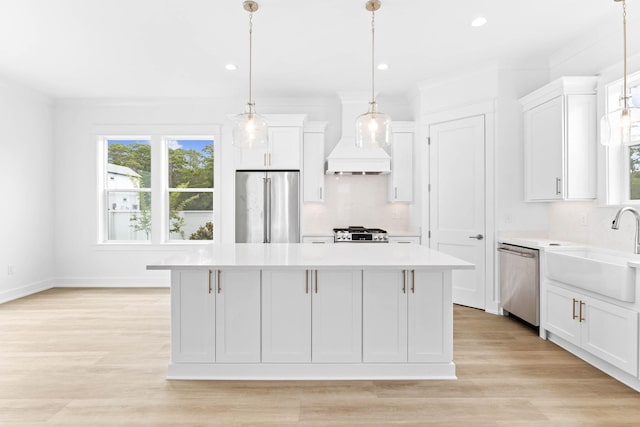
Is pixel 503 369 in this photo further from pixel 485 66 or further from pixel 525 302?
pixel 485 66

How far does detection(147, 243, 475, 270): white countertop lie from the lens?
2373 millimetres

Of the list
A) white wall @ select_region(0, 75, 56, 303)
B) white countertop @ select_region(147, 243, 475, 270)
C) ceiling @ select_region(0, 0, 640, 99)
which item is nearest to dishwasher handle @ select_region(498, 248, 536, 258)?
white countertop @ select_region(147, 243, 475, 270)

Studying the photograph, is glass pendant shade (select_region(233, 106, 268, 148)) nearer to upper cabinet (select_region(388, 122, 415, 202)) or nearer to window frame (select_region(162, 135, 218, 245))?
upper cabinet (select_region(388, 122, 415, 202))

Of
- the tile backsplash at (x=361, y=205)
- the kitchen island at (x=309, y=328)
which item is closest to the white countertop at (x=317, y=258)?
the kitchen island at (x=309, y=328)

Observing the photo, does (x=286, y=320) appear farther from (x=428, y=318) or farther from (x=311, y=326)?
→ (x=428, y=318)

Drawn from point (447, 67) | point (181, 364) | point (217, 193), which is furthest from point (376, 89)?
point (181, 364)

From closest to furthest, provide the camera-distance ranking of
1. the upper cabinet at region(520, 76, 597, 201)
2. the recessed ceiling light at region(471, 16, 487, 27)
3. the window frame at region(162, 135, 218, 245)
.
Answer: the recessed ceiling light at region(471, 16, 487, 27)
the upper cabinet at region(520, 76, 597, 201)
the window frame at region(162, 135, 218, 245)

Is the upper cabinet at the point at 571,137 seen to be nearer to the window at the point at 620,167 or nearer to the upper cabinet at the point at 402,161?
the window at the point at 620,167

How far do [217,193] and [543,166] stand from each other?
4.22 meters

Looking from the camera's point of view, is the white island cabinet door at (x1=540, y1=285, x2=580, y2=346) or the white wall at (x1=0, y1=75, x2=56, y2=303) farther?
the white wall at (x1=0, y1=75, x2=56, y2=303)

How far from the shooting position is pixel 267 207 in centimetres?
497

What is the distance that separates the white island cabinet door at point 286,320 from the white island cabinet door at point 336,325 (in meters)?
0.06

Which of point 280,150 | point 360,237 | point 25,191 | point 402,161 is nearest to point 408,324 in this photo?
point 360,237

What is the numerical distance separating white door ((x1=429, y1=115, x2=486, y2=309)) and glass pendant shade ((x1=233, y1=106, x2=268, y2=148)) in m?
2.68
